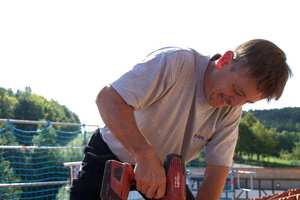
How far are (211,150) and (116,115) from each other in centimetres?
86

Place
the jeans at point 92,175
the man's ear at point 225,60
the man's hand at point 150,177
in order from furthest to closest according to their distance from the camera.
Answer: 1. the jeans at point 92,175
2. the man's ear at point 225,60
3. the man's hand at point 150,177

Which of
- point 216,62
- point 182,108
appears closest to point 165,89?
point 182,108

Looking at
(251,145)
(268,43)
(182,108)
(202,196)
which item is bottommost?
(251,145)

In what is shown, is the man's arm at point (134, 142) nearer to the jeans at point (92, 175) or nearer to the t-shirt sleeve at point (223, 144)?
the jeans at point (92, 175)

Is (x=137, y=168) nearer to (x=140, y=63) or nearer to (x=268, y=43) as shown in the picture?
(x=140, y=63)

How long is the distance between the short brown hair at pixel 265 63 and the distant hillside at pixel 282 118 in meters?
84.0

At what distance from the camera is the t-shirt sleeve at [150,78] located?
5.09ft

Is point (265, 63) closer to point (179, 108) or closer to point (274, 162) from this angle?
point (179, 108)

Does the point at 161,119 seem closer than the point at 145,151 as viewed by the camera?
No

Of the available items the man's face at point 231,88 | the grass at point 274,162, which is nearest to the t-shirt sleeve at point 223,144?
the man's face at point 231,88

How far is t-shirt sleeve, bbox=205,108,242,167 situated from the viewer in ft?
6.85

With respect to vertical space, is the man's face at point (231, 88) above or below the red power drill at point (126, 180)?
above

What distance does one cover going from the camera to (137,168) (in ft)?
4.87

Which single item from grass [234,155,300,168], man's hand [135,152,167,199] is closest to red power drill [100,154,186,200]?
man's hand [135,152,167,199]
